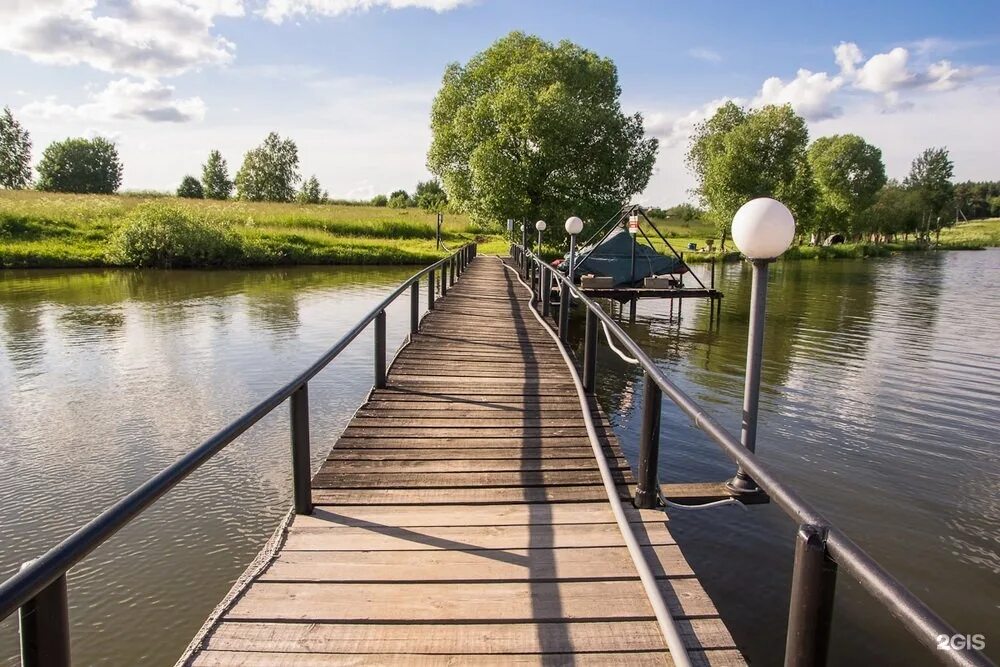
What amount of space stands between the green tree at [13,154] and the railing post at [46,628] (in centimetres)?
9467

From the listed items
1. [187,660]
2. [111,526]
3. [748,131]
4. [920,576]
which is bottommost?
[920,576]

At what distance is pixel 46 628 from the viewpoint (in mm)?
1410

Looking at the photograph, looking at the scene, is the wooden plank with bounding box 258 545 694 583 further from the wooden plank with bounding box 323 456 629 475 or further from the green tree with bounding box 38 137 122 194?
the green tree with bounding box 38 137 122 194

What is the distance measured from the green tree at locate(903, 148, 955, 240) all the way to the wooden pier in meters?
83.7

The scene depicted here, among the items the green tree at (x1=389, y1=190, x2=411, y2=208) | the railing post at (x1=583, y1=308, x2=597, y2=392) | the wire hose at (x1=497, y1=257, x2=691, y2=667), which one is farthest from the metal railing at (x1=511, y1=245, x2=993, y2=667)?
the green tree at (x1=389, y1=190, x2=411, y2=208)

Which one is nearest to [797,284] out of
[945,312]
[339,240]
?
[945,312]

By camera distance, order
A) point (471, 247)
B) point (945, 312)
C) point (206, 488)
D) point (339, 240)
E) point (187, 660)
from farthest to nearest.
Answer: point (339, 240)
point (471, 247)
point (945, 312)
point (206, 488)
point (187, 660)

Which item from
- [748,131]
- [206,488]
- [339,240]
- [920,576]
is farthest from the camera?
[748,131]

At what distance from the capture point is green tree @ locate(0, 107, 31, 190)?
75.2 m

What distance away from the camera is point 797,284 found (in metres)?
29.0

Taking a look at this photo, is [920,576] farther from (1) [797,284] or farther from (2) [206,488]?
(1) [797,284]

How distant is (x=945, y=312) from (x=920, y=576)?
57.3 feet

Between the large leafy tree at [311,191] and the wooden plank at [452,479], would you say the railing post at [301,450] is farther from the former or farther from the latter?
the large leafy tree at [311,191]

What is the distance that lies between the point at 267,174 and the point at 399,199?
68.5ft
